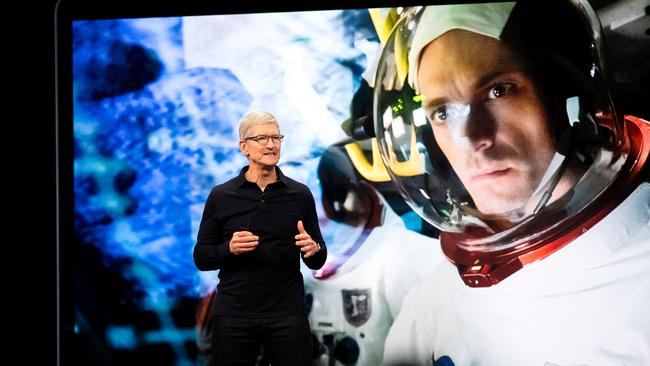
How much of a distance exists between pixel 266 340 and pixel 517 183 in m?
1.14

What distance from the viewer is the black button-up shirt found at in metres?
2.52

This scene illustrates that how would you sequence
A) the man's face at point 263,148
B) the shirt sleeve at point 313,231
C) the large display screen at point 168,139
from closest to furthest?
the shirt sleeve at point 313,231
the man's face at point 263,148
the large display screen at point 168,139

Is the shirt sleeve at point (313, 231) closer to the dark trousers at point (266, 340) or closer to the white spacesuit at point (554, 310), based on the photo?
the dark trousers at point (266, 340)

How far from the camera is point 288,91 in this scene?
2.83m

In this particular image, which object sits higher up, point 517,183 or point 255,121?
point 255,121

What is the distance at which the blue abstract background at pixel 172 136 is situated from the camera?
2.81 m

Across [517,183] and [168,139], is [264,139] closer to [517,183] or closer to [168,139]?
[168,139]

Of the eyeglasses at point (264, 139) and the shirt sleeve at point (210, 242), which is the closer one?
the shirt sleeve at point (210, 242)

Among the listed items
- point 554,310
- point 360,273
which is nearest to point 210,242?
point 360,273

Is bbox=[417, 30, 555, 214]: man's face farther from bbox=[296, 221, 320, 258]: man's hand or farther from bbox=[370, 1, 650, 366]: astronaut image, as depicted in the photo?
bbox=[296, 221, 320, 258]: man's hand

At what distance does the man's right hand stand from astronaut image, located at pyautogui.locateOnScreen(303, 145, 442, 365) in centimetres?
42

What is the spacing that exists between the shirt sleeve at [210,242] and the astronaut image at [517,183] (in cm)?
73

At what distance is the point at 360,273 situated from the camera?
9.09ft

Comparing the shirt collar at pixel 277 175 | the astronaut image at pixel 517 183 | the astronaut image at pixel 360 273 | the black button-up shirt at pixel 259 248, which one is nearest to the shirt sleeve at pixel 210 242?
the black button-up shirt at pixel 259 248
